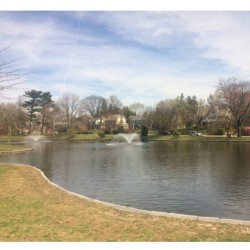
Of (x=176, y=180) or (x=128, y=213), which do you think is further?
(x=176, y=180)

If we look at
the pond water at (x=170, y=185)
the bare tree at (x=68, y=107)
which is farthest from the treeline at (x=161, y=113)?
the pond water at (x=170, y=185)

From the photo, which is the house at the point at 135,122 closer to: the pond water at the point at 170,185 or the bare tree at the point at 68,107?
the bare tree at the point at 68,107

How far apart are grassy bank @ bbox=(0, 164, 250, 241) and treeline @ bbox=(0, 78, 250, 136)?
2035 inches

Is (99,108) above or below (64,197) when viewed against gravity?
above

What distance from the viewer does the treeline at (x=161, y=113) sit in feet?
201

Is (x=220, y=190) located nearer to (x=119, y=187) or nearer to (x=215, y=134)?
(x=119, y=187)

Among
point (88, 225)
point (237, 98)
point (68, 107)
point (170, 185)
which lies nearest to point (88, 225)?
point (88, 225)

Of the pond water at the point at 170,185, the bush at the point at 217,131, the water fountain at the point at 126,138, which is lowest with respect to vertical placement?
the pond water at the point at 170,185

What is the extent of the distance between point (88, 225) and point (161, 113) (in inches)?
2758

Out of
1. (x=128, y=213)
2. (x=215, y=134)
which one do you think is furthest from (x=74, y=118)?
(x=128, y=213)

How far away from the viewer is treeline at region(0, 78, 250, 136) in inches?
2407

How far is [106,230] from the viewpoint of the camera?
8.23 meters

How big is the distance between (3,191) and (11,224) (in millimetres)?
4674

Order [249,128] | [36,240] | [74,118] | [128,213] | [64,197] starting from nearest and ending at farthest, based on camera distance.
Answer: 1. [36,240]
2. [128,213]
3. [64,197]
4. [249,128]
5. [74,118]
